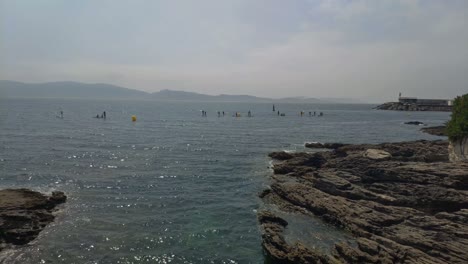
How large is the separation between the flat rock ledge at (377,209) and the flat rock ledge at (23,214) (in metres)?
16.9

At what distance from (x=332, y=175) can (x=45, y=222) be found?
26102 mm

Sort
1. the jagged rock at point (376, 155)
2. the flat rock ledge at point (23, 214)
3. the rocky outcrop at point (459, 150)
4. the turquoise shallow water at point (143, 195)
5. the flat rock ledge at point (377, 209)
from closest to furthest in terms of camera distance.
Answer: the flat rock ledge at point (377, 209), the turquoise shallow water at point (143, 195), the flat rock ledge at point (23, 214), the rocky outcrop at point (459, 150), the jagged rock at point (376, 155)

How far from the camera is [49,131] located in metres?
85.0

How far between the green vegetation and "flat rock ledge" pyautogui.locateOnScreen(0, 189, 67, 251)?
1740 inches

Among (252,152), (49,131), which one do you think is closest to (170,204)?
(252,152)

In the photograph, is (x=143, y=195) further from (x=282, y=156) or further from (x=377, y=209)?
(x=282, y=156)

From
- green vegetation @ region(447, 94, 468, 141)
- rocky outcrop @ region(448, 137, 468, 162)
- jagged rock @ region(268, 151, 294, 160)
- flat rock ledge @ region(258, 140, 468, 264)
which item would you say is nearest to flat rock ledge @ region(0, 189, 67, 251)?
flat rock ledge @ region(258, 140, 468, 264)

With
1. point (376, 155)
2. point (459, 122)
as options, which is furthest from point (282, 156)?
point (459, 122)

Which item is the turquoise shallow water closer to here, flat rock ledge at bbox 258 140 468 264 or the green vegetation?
flat rock ledge at bbox 258 140 468 264

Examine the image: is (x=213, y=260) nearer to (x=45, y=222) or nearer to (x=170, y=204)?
(x=170, y=204)

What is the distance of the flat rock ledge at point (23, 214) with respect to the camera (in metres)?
25.7

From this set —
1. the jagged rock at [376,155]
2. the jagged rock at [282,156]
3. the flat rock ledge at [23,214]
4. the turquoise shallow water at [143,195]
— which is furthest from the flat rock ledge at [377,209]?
the flat rock ledge at [23,214]

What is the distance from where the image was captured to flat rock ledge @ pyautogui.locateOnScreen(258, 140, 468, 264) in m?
21.7

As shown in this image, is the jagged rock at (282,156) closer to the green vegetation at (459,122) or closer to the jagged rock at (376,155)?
the jagged rock at (376,155)
